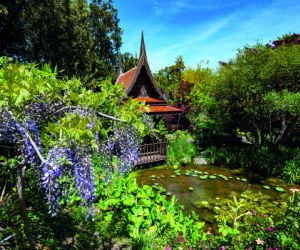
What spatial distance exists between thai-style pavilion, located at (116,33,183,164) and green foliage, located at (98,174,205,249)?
7046 mm

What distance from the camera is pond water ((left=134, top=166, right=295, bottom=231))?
9.21 meters

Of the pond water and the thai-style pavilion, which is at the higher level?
the thai-style pavilion

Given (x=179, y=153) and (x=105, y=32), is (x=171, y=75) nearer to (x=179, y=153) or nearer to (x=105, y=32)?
(x=105, y=32)

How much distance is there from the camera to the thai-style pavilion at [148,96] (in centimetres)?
1312

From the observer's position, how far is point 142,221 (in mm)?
4824

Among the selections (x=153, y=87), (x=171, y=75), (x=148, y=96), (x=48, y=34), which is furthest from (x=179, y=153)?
(x=171, y=75)

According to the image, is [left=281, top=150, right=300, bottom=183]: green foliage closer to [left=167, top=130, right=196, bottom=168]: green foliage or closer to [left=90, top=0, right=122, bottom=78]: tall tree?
[left=167, top=130, right=196, bottom=168]: green foliage

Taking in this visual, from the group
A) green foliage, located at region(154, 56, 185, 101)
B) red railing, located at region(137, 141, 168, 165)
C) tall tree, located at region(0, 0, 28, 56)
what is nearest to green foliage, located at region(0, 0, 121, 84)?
tall tree, located at region(0, 0, 28, 56)

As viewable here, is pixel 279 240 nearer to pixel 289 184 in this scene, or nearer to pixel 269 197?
pixel 269 197

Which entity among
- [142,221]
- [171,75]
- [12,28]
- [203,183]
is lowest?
[203,183]

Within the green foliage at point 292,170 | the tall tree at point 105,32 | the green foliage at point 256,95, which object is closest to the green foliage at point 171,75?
the tall tree at point 105,32

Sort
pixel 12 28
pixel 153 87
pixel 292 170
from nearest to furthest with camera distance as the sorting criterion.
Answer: pixel 292 170
pixel 153 87
pixel 12 28

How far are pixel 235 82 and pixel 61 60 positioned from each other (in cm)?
1416

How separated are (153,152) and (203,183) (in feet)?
11.7
